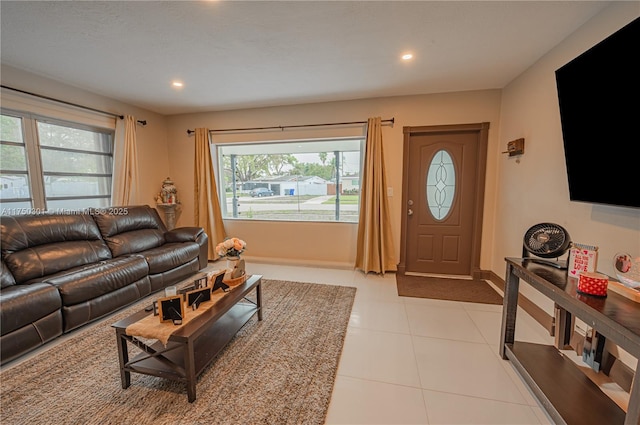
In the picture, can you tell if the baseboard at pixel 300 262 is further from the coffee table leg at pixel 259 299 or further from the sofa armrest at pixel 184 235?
the coffee table leg at pixel 259 299

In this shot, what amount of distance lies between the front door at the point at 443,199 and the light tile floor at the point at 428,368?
0.98 metres

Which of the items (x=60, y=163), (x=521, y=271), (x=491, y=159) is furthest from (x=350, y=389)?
(x=60, y=163)

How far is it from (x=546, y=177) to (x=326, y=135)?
103 inches

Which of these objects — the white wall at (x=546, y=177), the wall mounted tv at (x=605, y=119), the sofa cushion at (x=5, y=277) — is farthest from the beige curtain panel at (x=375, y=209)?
the sofa cushion at (x=5, y=277)

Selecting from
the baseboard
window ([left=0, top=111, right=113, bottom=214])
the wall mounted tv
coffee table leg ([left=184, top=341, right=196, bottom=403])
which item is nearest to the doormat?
the baseboard

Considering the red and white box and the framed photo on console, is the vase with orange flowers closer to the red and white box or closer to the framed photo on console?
the framed photo on console

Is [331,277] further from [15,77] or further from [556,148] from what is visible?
[15,77]

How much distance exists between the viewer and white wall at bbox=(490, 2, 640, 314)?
66.6 inches

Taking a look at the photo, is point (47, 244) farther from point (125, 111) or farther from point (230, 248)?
point (125, 111)

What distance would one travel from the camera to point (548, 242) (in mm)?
1742

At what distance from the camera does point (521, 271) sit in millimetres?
1753

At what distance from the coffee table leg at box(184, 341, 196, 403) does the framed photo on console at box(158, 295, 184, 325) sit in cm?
17

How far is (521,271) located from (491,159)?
214cm

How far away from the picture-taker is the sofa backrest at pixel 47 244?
2279mm
